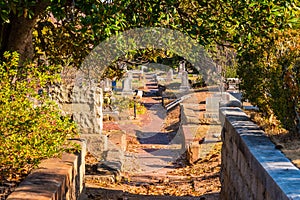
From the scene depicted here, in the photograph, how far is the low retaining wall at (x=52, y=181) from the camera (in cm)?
458

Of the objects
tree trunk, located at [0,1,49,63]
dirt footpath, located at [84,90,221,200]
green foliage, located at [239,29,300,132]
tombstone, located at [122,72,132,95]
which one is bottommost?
dirt footpath, located at [84,90,221,200]

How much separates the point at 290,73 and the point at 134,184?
505 centimetres

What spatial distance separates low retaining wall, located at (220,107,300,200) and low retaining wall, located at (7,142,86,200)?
1.90 m

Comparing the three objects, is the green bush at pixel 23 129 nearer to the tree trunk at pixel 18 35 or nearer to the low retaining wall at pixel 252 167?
the tree trunk at pixel 18 35

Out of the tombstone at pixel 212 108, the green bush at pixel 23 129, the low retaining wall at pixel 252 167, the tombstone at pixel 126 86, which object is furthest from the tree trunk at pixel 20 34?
the tombstone at pixel 126 86

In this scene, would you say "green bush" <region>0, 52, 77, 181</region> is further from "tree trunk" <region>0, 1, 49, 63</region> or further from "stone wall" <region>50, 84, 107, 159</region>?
"stone wall" <region>50, 84, 107, 159</region>

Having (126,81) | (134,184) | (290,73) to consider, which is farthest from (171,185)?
(126,81)

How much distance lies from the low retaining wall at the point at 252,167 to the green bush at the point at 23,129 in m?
2.07

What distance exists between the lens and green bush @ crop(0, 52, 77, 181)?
16.8ft

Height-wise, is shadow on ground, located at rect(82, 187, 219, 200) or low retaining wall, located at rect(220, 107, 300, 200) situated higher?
low retaining wall, located at rect(220, 107, 300, 200)

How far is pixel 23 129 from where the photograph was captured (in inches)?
210

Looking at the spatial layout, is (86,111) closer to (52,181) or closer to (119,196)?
(119,196)

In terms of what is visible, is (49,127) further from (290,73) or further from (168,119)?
(168,119)

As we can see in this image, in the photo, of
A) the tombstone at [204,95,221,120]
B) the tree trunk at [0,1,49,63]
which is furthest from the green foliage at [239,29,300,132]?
the tombstone at [204,95,221,120]
